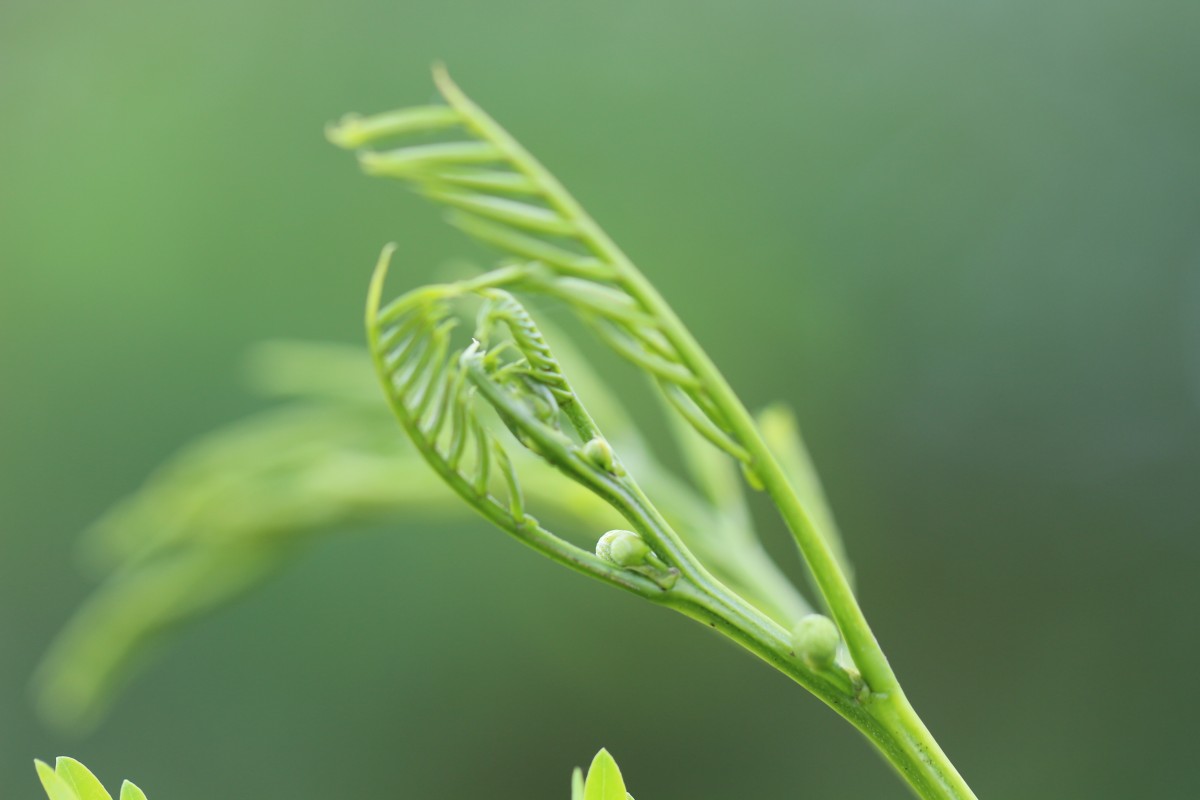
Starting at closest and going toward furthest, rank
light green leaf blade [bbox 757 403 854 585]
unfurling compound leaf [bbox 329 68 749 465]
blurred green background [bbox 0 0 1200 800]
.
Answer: unfurling compound leaf [bbox 329 68 749 465]
light green leaf blade [bbox 757 403 854 585]
blurred green background [bbox 0 0 1200 800]

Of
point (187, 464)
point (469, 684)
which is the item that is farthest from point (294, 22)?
point (187, 464)

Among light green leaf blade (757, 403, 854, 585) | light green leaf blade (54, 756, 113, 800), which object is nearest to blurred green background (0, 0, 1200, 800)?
light green leaf blade (757, 403, 854, 585)

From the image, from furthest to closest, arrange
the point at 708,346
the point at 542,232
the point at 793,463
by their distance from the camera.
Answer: the point at 708,346 < the point at 793,463 < the point at 542,232

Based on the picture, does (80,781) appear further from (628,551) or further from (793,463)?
(793,463)

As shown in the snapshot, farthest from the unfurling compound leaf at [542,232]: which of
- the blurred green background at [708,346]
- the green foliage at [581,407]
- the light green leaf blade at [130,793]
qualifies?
the blurred green background at [708,346]

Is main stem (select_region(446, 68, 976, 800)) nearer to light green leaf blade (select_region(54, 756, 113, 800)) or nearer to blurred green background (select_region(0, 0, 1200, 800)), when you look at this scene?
light green leaf blade (select_region(54, 756, 113, 800))

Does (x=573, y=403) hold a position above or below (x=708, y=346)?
above

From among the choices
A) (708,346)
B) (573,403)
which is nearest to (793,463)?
(573,403)

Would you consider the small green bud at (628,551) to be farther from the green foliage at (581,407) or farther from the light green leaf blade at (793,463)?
the light green leaf blade at (793,463)
